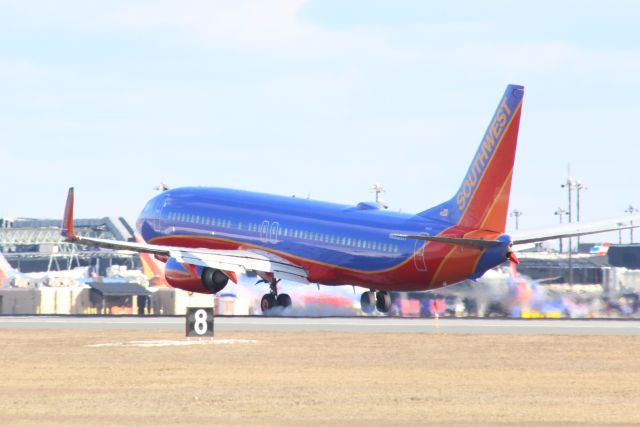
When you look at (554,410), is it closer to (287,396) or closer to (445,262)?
(287,396)

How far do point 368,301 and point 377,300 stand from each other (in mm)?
544

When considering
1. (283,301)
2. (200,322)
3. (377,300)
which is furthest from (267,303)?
(200,322)

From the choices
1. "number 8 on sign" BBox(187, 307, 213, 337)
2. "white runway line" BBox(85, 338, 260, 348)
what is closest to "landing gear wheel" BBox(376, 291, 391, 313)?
"white runway line" BBox(85, 338, 260, 348)

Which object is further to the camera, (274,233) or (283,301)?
(283,301)

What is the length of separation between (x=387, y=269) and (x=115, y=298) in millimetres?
55641

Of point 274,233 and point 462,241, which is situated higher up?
point 274,233

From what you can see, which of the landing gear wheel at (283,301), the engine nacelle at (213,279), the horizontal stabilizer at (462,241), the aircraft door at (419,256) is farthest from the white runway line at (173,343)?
the landing gear wheel at (283,301)

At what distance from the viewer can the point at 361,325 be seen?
6519 centimetres

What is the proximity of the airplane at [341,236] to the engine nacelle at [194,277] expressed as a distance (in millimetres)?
55

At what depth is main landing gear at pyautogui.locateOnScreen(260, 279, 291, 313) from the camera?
78625 millimetres

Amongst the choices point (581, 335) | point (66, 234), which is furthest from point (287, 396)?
point (66, 234)

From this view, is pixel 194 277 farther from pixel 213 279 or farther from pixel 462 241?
pixel 462 241

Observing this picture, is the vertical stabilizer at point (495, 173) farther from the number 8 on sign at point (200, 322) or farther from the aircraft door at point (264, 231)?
the number 8 on sign at point (200, 322)

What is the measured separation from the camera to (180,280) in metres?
77.6
